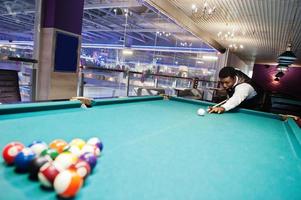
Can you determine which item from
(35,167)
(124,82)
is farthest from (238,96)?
(124,82)

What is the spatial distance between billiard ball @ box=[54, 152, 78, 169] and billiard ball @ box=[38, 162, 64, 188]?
4 centimetres

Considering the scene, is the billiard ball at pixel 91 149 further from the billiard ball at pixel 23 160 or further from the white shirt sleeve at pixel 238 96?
the white shirt sleeve at pixel 238 96

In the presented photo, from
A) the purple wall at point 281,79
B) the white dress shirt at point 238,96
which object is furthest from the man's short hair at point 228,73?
the purple wall at point 281,79

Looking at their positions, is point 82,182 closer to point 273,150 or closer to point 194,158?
point 194,158

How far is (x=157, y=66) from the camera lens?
12680 millimetres

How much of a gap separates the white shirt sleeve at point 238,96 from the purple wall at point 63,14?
2871 millimetres

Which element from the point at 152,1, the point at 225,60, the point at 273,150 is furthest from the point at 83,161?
the point at 225,60

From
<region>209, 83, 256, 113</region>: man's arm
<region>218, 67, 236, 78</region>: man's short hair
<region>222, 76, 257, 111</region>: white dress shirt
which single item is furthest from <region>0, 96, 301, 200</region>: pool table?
<region>218, 67, 236, 78</region>: man's short hair

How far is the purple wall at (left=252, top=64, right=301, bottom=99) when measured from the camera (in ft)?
46.5

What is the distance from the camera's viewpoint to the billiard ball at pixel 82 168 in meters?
0.75

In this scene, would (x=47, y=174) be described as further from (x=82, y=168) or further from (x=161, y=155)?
(x=161, y=155)

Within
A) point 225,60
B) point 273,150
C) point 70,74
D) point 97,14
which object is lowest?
point 273,150

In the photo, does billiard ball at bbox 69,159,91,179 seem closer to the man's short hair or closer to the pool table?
the pool table

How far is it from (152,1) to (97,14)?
3853 mm
